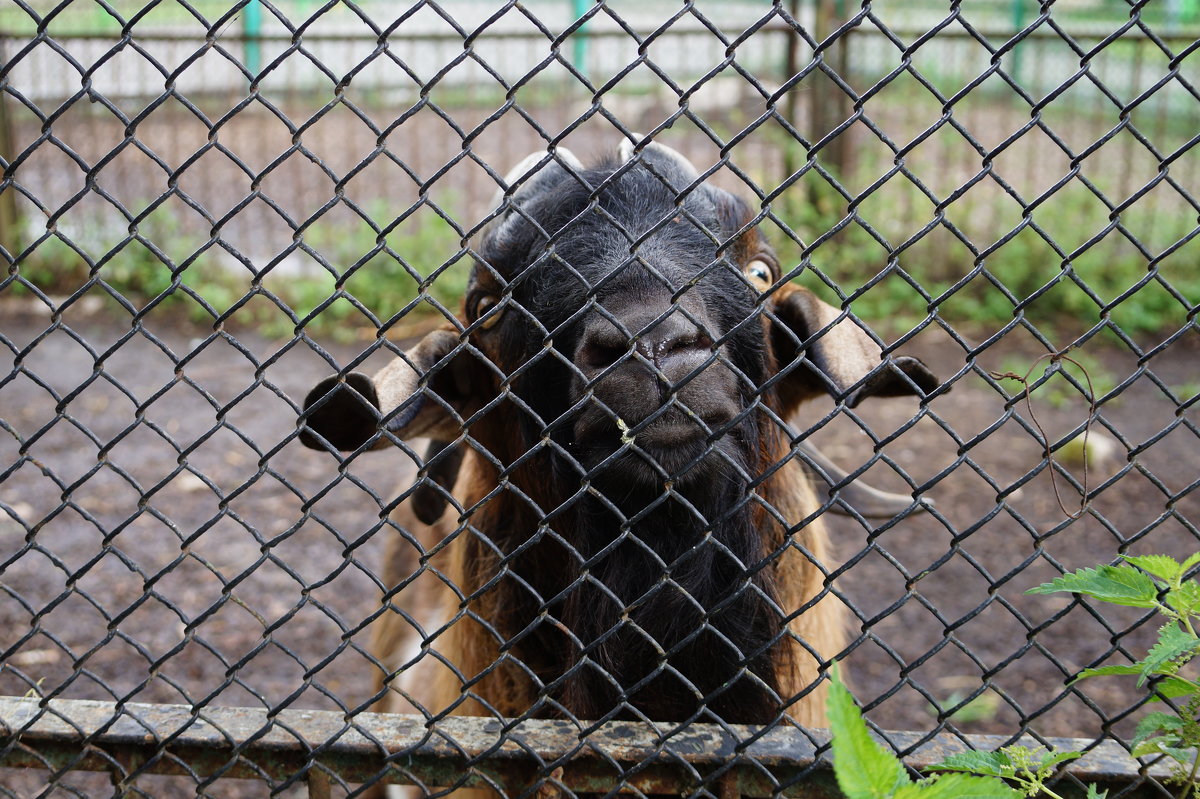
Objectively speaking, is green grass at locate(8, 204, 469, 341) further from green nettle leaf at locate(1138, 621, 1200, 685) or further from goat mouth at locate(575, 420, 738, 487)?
green nettle leaf at locate(1138, 621, 1200, 685)

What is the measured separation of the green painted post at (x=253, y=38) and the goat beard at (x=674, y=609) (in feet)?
4.38

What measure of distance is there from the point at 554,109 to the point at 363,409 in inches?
376

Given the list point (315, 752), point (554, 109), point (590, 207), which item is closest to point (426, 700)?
point (315, 752)

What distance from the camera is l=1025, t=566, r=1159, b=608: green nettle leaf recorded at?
1.84 meters

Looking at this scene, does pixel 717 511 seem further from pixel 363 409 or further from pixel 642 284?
pixel 363 409

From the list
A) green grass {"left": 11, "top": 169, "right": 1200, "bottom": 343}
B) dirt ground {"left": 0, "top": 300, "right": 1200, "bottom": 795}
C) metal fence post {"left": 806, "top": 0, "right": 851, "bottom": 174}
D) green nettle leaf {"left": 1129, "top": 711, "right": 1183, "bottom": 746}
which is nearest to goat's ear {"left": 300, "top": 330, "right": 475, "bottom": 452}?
dirt ground {"left": 0, "top": 300, "right": 1200, "bottom": 795}

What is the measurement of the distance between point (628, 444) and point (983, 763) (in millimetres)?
908

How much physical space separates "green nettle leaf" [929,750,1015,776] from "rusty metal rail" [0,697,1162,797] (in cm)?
28

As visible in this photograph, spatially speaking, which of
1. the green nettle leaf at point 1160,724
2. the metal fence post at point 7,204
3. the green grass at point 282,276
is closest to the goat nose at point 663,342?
the green nettle leaf at point 1160,724

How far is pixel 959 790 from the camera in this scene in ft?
5.45

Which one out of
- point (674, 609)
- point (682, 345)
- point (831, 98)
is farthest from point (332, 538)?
point (831, 98)

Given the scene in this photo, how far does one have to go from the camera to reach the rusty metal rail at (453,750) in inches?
90.5

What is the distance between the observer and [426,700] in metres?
3.84

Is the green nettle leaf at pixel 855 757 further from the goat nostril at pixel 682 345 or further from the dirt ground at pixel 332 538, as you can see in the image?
the dirt ground at pixel 332 538
